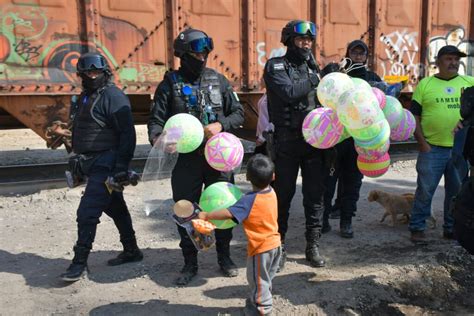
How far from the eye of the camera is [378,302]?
3379 millimetres

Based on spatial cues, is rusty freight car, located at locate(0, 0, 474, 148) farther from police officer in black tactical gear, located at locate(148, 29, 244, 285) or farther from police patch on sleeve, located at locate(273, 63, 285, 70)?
police patch on sleeve, located at locate(273, 63, 285, 70)

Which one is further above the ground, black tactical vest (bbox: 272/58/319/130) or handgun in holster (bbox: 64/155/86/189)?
black tactical vest (bbox: 272/58/319/130)

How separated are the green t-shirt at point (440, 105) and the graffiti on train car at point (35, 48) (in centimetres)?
437

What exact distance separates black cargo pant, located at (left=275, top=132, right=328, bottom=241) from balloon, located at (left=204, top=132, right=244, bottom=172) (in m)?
0.72

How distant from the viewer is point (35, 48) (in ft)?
20.3

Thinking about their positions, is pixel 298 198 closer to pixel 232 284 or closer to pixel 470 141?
pixel 232 284

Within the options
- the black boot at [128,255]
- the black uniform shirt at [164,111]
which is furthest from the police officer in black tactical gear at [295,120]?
the black boot at [128,255]

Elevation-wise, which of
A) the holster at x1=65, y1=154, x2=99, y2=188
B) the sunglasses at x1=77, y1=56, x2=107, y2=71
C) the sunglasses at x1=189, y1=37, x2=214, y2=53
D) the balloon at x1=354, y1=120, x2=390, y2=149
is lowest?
the holster at x1=65, y1=154, x2=99, y2=188

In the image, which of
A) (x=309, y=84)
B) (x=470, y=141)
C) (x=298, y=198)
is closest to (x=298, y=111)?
(x=309, y=84)

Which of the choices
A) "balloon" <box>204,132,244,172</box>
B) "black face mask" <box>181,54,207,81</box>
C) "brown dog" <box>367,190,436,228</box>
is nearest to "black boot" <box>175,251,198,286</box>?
"balloon" <box>204,132,244,172</box>

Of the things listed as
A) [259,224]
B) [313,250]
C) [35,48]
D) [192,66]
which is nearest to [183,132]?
[192,66]

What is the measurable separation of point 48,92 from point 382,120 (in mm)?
4818

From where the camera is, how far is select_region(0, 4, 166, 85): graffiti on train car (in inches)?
239

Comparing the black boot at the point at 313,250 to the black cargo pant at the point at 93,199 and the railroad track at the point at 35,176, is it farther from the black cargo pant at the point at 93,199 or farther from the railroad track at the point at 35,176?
the railroad track at the point at 35,176
